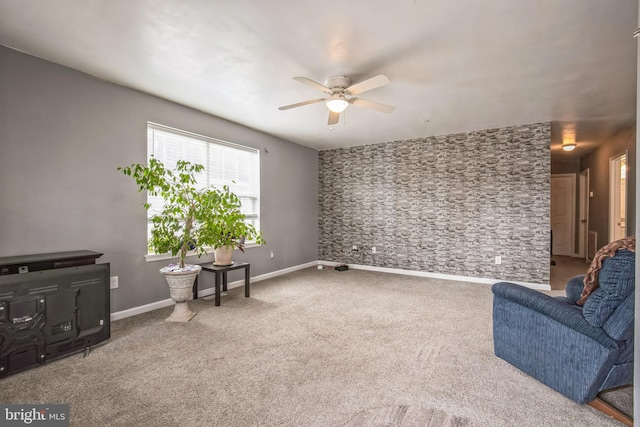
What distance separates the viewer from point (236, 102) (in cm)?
382

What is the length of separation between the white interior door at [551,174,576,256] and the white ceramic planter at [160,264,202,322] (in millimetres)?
8749

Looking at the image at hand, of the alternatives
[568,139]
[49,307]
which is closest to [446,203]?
[568,139]

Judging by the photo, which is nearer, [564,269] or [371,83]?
[371,83]

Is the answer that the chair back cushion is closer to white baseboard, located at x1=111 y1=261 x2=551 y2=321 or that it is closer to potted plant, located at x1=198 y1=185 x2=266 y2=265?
potted plant, located at x1=198 y1=185 x2=266 y2=265

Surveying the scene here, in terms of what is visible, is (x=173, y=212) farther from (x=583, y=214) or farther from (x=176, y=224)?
(x=583, y=214)

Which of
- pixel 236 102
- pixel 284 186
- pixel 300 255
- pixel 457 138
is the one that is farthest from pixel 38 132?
pixel 457 138

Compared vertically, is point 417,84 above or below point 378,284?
above

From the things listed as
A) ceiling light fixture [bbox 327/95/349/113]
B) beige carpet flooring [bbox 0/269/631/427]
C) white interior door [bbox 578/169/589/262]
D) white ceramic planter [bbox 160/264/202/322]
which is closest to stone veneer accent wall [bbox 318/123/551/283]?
beige carpet flooring [bbox 0/269/631/427]

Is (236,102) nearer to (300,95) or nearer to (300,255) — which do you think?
(300,95)

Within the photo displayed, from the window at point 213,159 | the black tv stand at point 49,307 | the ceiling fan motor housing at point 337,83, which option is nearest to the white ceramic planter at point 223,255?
the window at point 213,159

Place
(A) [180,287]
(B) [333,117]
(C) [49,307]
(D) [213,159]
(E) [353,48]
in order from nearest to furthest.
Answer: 1. (C) [49,307]
2. (E) [353,48]
3. (A) [180,287]
4. (B) [333,117]
5. (D) [213,159]

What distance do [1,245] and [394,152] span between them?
5.48 m

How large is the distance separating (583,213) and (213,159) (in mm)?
8573

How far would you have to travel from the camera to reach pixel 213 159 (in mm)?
4457
